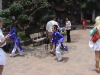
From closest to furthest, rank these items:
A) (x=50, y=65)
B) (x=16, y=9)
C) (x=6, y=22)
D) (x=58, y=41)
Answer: (x=50, y=65)
(x=58, y=41)
(x=6, y=22)
(x=16, y=9)

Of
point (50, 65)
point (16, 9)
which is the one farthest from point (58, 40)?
point (16, 9)

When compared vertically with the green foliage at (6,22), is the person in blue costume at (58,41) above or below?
below

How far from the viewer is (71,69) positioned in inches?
327

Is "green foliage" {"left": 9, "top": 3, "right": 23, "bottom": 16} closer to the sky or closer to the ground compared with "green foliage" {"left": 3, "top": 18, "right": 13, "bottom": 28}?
closer to the sky

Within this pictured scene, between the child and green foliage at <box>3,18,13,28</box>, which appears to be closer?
the child

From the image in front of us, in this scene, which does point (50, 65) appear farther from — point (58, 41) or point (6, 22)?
point (6, 22)

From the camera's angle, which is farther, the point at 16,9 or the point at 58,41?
the point at 16,9

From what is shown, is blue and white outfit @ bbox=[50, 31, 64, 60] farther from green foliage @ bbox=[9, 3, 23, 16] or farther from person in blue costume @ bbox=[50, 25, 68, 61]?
green foliage @ bbox=[9, 3, 23, 16]

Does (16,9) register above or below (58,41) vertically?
above

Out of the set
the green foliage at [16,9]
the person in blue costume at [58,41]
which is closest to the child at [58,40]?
the person in blue costume at [58,41]

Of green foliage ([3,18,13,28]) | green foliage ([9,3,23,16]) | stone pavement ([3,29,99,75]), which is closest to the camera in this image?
stone pavement ([3,29,99,75])

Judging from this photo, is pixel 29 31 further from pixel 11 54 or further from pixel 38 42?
pixel 11 54

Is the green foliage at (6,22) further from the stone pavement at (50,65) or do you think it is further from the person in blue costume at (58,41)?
the person in blue costume at (58,41)

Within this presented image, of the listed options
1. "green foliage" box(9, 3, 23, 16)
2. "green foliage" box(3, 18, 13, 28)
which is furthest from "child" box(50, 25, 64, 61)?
"green foliage" box(9, 3, 23, 16)
